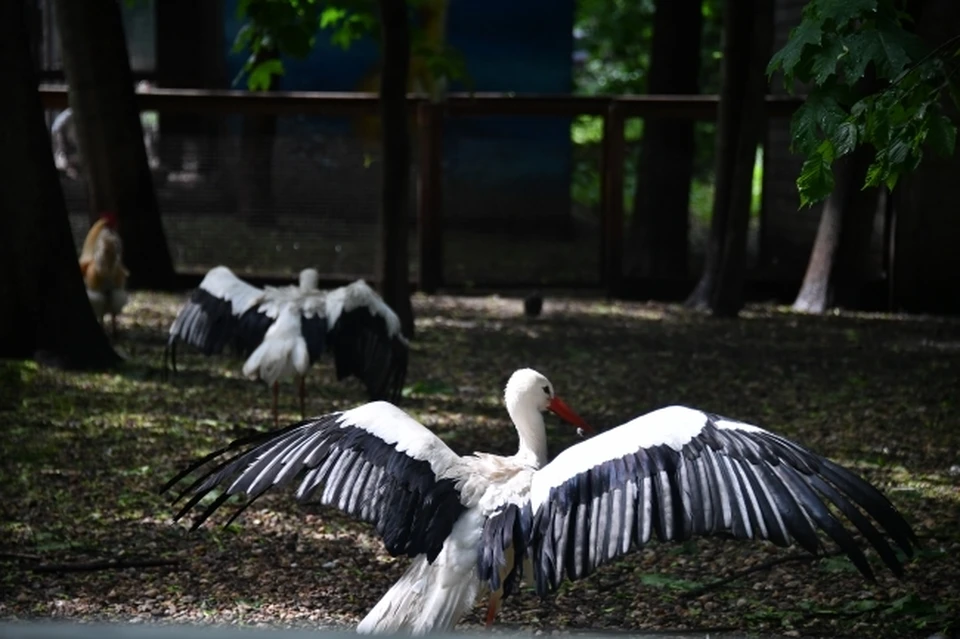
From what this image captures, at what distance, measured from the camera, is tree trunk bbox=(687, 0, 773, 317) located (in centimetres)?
1105

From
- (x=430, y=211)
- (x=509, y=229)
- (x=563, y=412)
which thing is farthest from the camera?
(x=509, y=229)

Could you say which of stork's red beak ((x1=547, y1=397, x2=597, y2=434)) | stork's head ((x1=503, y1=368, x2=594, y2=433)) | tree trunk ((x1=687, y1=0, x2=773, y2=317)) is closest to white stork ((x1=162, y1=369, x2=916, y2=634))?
stork's head ((x1=503, y1=368, x2=594, y2=433))

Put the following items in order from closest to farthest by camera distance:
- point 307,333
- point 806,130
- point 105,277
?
point 806,130 < point 307,333 < point 105,277

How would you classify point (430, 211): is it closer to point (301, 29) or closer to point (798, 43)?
point (301, 29)

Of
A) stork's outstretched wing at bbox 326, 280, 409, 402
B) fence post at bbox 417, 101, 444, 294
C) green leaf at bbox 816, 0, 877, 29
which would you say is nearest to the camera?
green leaf at bbox 816, 0, 877, 29

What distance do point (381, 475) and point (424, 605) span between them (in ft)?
1.33

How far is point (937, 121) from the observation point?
412 cm

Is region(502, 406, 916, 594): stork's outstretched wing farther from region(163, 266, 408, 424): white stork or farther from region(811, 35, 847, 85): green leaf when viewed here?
region(163, 266, 408, 424): white stork

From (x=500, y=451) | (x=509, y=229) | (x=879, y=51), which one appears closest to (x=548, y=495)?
(x=879, y=51)

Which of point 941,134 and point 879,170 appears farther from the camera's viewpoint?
point 879,170

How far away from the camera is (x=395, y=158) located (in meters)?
9.92

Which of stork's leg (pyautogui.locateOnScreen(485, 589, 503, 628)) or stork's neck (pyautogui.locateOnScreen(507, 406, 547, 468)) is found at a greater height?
stork's neck (pyautogui.locateOnScreen(507, 406, 547, 468))

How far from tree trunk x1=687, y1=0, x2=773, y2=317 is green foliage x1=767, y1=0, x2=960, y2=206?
6811 mm

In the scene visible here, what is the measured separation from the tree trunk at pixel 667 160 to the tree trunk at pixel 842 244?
1516 millimetres
